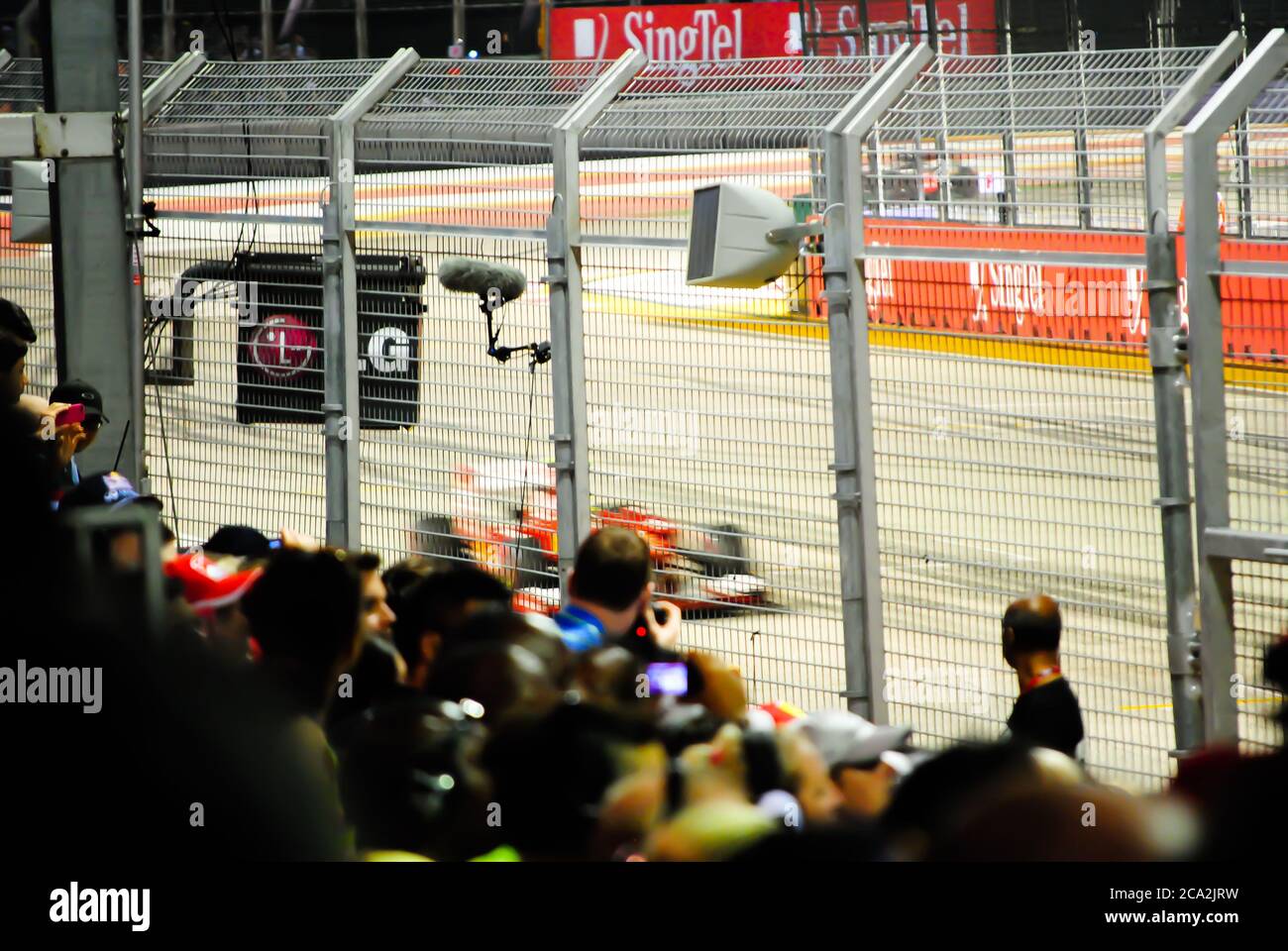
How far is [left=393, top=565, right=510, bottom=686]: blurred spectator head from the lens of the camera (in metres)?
4.61

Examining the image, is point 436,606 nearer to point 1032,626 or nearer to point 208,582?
point 208,582

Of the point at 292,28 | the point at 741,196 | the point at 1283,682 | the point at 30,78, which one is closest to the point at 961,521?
the point at 741,196

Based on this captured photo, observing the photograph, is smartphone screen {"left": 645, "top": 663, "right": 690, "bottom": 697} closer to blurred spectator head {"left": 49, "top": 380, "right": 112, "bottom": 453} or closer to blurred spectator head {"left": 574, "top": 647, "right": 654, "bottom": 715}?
blurred spectator head {"left": 574, "top": 647, "right": 654, "bottom": 715}

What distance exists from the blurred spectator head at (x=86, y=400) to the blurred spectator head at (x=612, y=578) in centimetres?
333

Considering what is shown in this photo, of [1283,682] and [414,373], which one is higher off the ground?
[414,373]

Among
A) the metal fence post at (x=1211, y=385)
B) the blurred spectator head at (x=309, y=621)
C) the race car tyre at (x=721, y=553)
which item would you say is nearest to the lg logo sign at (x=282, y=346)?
the race car tyre at (x=721, y=553)

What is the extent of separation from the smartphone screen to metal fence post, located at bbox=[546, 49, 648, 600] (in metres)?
3.04

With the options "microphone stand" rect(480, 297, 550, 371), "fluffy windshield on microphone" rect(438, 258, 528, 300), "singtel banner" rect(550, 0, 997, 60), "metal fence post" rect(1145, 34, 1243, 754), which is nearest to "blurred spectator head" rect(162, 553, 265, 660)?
"microphone stand" rect(480, 297, 550, 371)

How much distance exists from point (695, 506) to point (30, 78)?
5.63 metres

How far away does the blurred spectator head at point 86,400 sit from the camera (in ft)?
24.6

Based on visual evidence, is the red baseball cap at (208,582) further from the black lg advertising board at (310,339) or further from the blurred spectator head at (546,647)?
the black lg advertising board at (310,339)

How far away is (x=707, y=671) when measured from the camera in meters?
4.06

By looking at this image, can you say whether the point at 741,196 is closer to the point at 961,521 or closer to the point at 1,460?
the point at 961,521
